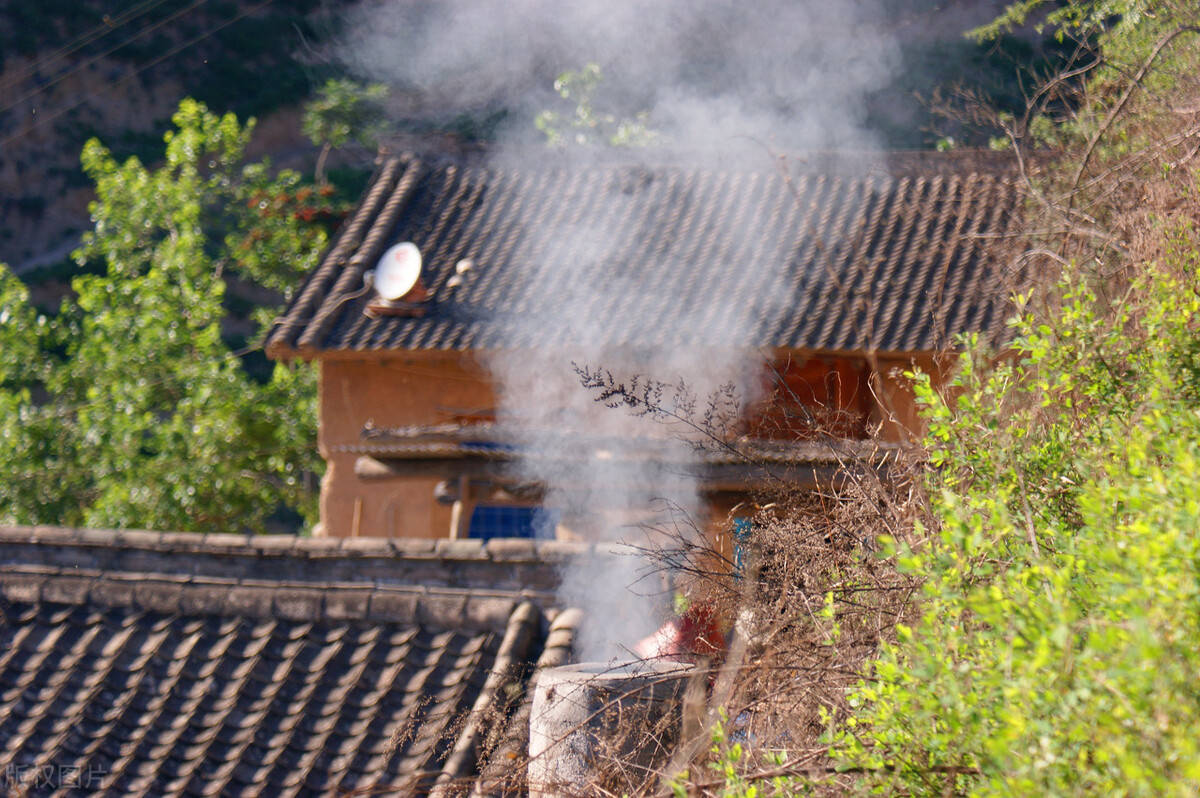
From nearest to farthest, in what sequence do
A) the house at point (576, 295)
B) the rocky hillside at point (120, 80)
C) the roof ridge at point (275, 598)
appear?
the roof ridge at point (275, 598) → the house at point (576, 295) → the rocky hillside at point (120, 80)

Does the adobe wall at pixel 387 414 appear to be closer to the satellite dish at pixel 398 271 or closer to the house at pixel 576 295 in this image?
the house at pixel 576 295

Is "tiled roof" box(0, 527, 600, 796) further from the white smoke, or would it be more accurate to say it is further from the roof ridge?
the white smoke

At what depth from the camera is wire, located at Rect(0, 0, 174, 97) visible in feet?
81.9

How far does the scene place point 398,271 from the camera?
35.5 feet

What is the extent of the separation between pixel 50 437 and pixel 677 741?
476 inches

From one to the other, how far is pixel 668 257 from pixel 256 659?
283 inches

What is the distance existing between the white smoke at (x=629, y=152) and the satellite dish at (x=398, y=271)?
105 centimetres

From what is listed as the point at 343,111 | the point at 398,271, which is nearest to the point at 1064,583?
the point at 398,271

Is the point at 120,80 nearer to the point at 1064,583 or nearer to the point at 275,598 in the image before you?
the point at 275,598

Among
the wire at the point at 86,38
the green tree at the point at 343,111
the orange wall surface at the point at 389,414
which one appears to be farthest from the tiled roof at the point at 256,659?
the wire at the point at 86,38

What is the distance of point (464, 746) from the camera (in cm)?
416

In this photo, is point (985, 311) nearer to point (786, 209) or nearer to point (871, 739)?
point (786, 209)

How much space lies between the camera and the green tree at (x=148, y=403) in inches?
512

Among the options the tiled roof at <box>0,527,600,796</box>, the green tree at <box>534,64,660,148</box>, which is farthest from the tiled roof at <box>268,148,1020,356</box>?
the tiled roof at <box>0,527,600,796</box>
